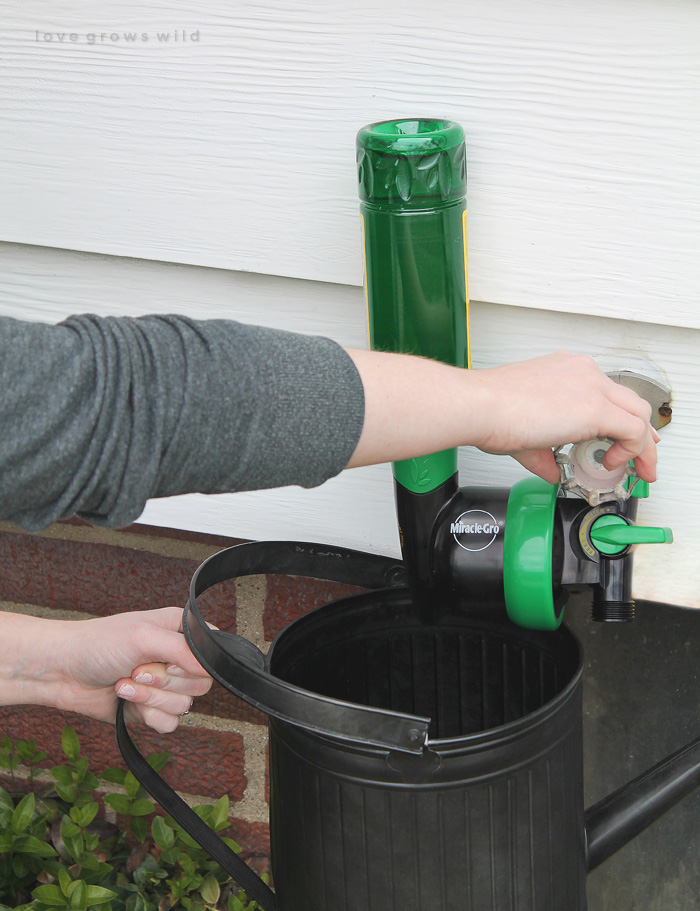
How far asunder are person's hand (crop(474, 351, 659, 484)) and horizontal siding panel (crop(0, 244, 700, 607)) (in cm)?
14

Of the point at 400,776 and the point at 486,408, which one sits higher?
the point at 486,408

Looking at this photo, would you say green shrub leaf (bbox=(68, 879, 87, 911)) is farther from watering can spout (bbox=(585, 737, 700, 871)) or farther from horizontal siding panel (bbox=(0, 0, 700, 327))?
horizontal siding panel (bbox=(0, 0, 700, 327))

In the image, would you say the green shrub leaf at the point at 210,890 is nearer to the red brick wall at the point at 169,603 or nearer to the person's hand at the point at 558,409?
the red brick wall at the point at 169,603

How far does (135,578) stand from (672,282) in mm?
690

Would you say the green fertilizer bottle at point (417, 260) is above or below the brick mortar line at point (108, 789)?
above

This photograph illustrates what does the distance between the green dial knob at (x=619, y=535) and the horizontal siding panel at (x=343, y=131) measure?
7.2 inches

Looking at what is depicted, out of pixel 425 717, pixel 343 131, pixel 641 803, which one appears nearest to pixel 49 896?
pixel 425 717

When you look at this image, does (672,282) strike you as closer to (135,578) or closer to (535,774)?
(535,774)

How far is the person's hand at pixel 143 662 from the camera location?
0.82 m

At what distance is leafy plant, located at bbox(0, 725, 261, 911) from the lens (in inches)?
42.9

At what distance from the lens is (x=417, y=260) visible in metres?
0.69

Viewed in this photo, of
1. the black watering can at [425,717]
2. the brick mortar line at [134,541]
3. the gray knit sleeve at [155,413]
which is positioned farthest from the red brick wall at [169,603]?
the gray knit sleeve at [155,413]

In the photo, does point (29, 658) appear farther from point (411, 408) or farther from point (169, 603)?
point (411, 408)

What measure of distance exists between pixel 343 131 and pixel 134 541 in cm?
54
